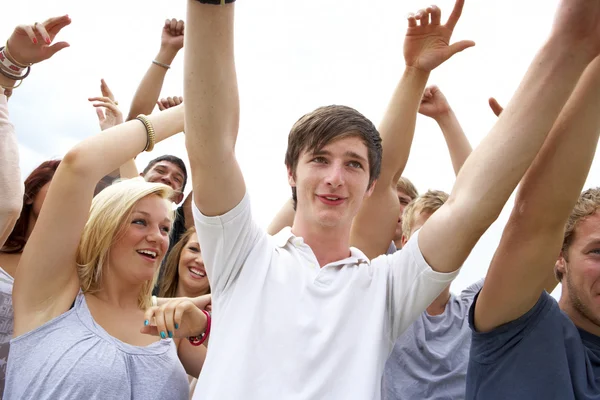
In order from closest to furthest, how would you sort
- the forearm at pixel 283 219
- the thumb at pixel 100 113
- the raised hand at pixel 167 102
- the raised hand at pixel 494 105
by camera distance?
the raised hand at pixel 494 105
the forearm at pixel 283 219
the raised hand at pixel 167 102
the thumb at pixel 100 113

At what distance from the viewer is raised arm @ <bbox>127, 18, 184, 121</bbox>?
14.4 ft

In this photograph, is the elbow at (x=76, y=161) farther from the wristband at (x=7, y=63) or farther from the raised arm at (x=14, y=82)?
the wristband at (x=7, y=63)

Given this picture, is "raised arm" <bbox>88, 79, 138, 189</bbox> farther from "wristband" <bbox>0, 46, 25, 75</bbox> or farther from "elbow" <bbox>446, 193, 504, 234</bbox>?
"elbow" <bbox>446, 193, 504, 234</bbox>

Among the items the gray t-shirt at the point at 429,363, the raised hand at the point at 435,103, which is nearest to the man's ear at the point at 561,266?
the gray t-shirt at the point at 429,363

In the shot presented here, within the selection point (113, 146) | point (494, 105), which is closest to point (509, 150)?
point (494, 105)

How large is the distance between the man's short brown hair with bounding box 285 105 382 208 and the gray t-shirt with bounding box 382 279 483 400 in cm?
97

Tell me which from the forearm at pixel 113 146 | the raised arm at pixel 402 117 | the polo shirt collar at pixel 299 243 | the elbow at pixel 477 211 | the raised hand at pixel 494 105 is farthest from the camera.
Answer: the raised arm at pixel 402 117

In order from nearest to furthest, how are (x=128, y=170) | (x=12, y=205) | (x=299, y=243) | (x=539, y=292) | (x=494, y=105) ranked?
1. (x=539, y=292)
2. (x=299, y=243)
3. (x=12, y=205)
4. (x=494, y=105)
5. (x=128, y=170)

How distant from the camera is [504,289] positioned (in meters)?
2.08

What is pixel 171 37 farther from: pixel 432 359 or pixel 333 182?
pixel 432 359

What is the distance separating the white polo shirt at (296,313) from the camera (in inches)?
72.8

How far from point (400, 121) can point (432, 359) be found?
1197 millimetres

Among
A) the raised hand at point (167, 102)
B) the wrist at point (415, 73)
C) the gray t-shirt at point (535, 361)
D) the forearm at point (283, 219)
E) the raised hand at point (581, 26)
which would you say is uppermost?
the raised hand at point (581, 26)

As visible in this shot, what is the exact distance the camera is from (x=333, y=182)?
7.04 ft
